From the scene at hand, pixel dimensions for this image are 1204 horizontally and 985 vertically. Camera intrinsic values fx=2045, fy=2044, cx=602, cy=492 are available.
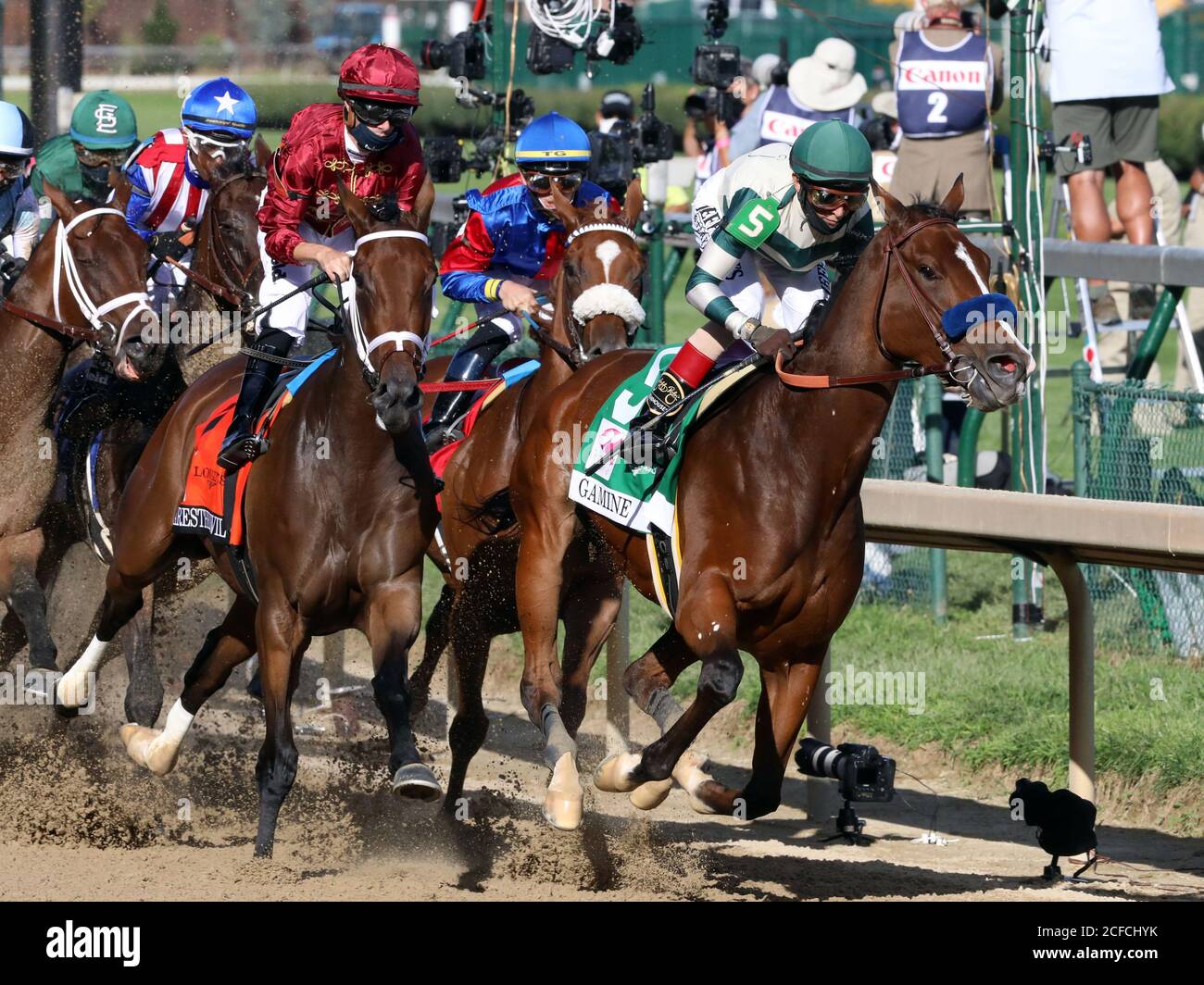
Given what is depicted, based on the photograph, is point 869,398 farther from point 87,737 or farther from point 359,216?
point 87,737

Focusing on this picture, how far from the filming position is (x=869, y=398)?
5770mm

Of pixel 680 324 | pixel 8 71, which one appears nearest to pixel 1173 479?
pixel 680 324

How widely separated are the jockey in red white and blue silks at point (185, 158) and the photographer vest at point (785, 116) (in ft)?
12.2

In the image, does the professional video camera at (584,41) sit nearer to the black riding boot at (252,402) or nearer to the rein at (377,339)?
the black riding boot at (252,402)

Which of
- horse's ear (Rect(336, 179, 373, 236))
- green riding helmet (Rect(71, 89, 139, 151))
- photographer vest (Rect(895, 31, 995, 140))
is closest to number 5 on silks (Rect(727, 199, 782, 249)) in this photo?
horse's ear (Rect(336, 179, 373, 236))

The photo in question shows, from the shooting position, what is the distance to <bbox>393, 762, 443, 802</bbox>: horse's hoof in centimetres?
584

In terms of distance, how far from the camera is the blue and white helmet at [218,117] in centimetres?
916

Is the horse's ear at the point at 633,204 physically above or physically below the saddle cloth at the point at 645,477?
above

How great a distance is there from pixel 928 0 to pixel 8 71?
27.5 meters

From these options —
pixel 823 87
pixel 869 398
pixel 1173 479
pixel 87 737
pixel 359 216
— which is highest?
pixel 823 87

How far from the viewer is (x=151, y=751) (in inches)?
281

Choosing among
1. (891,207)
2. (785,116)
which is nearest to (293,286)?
(891,207)

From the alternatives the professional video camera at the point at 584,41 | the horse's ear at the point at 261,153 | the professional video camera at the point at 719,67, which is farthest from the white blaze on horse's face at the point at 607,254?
the professional video camera at the point at 719,67

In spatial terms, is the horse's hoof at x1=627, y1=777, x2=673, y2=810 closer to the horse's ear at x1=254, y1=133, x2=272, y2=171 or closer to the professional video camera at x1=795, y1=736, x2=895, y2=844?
the professional video camera at x1=795, y1=736, x2=895, y2=844
